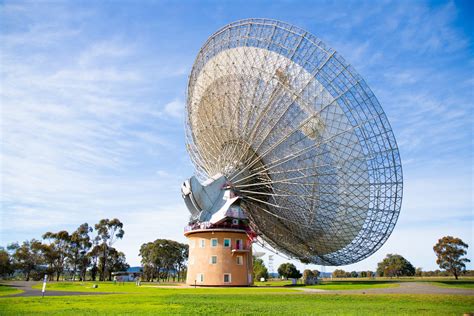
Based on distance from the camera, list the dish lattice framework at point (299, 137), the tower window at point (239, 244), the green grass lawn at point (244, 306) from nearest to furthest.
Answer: the green grass lawn at point (244, 306), the dish lattice framework at point (299, 137), the tower window at point (239, 244)

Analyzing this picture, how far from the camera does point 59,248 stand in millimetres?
90750

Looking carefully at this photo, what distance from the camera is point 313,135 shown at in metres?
33.3

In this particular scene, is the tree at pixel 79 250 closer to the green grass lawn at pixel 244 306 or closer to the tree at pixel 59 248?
the tree at pixel 59 248

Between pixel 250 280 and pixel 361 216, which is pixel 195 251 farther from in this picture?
pixel 361 216

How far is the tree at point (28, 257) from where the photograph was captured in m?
85.5

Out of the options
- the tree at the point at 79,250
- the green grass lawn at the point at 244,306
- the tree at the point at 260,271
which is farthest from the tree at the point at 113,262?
the green grass lawn at the point at 244,306

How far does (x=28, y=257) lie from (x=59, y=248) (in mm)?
6580

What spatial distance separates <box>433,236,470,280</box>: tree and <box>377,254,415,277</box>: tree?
1904 inches

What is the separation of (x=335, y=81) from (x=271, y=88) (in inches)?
228

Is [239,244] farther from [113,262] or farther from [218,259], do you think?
[113,262]

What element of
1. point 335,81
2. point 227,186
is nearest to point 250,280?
point 227,186

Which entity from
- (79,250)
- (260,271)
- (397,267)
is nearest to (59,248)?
(79,250)

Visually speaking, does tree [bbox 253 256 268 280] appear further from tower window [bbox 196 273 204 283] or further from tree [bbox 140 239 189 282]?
tower window [bbox 196 273 204 283]

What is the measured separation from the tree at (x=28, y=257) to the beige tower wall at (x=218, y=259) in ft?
198
